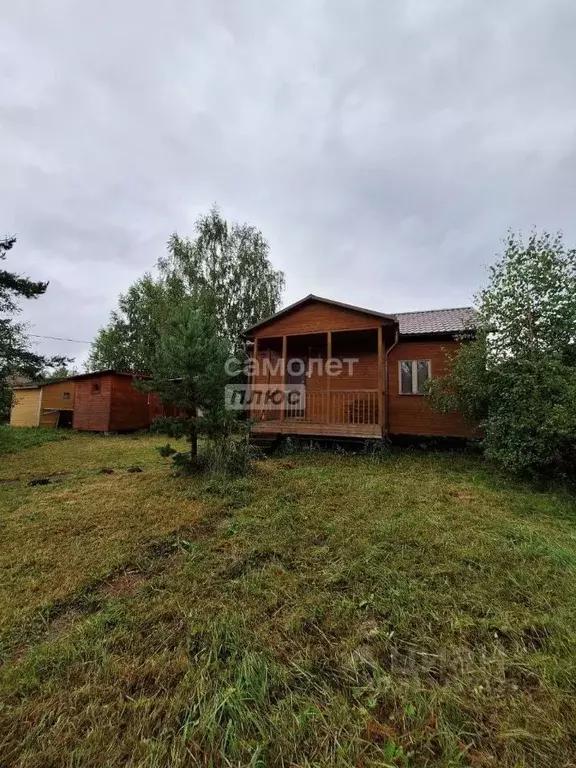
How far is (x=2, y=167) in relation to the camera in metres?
9.73

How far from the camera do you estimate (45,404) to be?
61.1 ft

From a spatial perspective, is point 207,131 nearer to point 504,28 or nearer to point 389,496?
point 504,28

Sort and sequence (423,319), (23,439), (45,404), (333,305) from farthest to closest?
1. (45,404)
2. (23,439)
3. (423,319)
4. (333,305)

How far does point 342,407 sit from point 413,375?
97.5 inches

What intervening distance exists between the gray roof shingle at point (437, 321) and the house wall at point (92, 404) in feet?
44.6

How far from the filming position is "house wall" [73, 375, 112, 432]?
15.6 meters

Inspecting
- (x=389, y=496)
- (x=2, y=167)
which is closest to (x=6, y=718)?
(x=389, y=496)

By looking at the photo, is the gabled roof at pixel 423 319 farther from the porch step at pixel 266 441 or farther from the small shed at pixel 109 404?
the small shed at pixel 109 404

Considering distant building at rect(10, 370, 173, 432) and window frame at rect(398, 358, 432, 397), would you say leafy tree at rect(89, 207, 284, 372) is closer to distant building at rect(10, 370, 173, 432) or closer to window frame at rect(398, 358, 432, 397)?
distant building at rect(10, 370, 173, 432)

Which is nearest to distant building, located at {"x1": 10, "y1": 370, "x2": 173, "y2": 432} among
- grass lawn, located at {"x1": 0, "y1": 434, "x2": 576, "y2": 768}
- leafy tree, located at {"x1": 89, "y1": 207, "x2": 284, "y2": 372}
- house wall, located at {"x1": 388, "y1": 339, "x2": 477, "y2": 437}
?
leafy tree, located at {"x1": 89, "y1": 207, "x2": 284, "y2": 372}

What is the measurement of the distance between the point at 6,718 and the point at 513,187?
13661 millimetres

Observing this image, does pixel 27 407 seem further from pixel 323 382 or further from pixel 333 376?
pixel 333 376

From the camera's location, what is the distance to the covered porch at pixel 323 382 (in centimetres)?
870

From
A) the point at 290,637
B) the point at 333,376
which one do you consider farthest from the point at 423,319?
the point at 290,637
